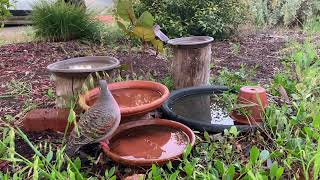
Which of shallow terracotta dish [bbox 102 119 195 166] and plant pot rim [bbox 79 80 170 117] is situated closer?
shallow terracotta dish [bbox 102 119 195 166]

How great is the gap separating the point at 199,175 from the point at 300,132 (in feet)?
2.54

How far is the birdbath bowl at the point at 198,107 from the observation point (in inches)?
91.8

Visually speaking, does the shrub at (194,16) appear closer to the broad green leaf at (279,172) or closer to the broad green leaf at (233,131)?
the broad green leaf at (233,131)

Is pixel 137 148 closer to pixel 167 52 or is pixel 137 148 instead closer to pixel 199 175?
pixel 199 175

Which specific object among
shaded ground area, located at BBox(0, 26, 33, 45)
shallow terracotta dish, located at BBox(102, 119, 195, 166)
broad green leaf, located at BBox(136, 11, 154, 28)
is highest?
broad green leaf, located at BBox(136, 11, 154, 28)

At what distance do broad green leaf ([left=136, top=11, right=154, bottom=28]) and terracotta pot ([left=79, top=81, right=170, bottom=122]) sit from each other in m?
0.46

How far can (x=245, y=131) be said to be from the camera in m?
2.14

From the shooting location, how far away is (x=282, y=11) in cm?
681

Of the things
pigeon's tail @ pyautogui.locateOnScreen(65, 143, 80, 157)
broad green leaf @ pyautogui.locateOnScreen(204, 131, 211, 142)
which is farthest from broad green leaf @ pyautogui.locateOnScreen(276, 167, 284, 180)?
pigeon's tail @ pyautogui.locateOnScreen(65, 143, 80, 157)

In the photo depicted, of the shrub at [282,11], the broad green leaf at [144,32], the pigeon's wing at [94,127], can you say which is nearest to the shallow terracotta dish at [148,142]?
the pigeon's wing at [94,127]

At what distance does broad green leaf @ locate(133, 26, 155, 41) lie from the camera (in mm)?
2590

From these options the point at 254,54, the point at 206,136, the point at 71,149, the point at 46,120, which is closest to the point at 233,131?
the point at 206,136

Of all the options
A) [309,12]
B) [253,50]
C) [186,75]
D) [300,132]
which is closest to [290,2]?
[309,12]

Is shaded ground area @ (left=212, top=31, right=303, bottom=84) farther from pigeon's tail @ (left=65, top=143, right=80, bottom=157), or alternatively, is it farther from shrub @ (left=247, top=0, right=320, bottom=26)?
pigeon's tail @ (left=65, top=143, right=80, bottom=157)
